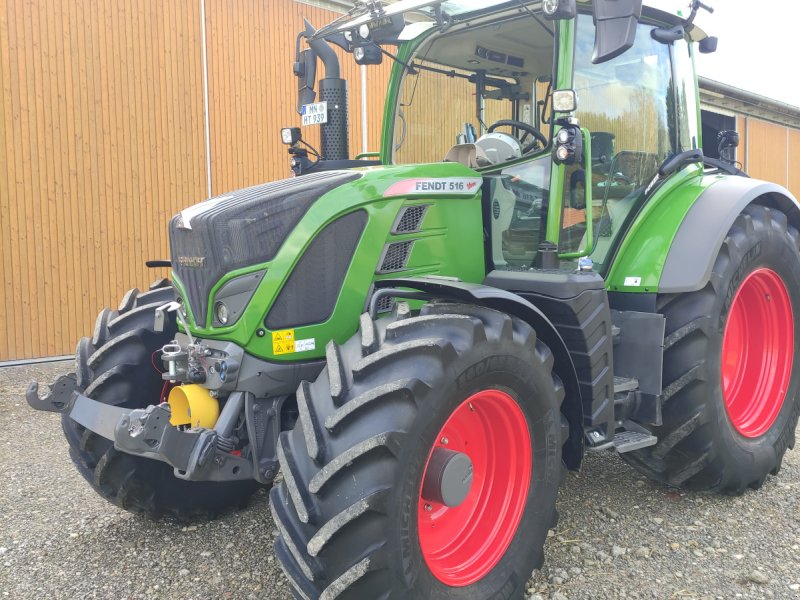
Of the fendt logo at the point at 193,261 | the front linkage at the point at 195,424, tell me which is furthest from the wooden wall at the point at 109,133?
the fendt logo at the point at 193,261

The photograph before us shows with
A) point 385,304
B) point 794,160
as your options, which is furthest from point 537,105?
point 794,160

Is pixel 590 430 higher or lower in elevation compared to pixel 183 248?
lower

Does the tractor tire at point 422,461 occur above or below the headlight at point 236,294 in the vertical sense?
below

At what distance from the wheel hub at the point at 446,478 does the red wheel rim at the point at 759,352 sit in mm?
2178

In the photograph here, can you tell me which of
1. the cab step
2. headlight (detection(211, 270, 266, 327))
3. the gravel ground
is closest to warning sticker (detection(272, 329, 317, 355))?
headlight (detection(211, 270, 266, 327))

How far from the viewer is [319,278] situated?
285 cm

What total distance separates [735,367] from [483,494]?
2.05 metres

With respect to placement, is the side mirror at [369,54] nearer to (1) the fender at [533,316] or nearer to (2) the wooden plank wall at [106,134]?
(1) the fender at [533,316]

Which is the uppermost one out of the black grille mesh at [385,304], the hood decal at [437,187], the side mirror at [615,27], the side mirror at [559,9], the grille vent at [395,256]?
the side mirror at [559,9]

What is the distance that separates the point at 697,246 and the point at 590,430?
3.58 ft

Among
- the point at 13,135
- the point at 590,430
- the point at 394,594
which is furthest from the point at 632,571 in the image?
the point at 13,135

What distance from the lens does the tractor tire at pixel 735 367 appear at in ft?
11.3

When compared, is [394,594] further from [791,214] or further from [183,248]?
[791,214]

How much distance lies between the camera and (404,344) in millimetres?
2316
